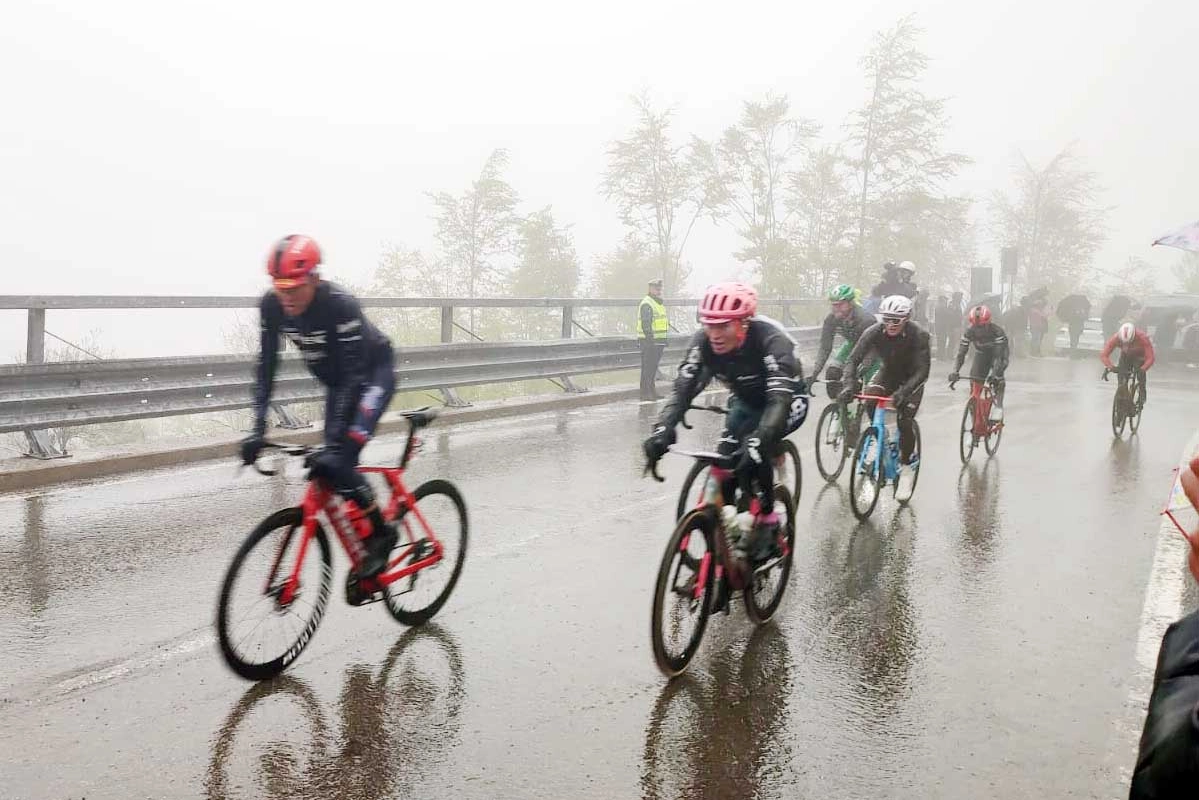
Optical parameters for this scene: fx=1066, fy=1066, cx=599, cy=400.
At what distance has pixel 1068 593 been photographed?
6.65 meters

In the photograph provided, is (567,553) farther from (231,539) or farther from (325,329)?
(325,329)

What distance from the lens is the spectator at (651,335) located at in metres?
16.9

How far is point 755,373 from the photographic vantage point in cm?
604

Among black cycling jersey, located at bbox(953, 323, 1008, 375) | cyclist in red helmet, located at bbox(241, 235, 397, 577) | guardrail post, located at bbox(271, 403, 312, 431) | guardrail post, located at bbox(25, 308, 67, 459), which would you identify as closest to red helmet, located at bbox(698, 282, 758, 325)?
cyclist in red helmet, located at bbox(241, 235, 397, 577)

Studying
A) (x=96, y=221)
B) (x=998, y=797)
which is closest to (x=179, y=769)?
(x=998, y=797)

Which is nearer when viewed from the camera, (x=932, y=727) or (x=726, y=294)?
(x=932, y=727)

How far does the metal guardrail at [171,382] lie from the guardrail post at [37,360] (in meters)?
0.28

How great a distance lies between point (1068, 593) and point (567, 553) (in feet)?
10.4

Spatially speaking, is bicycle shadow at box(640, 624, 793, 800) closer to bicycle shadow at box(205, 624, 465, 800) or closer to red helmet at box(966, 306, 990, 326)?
bicycle shadow at box(205, 624, 465, 800)

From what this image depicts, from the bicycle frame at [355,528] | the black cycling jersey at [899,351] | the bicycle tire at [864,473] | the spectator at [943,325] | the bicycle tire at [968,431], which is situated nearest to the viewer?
the bicycle frame at [355,528]

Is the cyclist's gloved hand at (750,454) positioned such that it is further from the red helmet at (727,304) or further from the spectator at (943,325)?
the spectator at (943,325)

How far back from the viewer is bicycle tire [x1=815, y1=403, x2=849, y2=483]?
10.2 m

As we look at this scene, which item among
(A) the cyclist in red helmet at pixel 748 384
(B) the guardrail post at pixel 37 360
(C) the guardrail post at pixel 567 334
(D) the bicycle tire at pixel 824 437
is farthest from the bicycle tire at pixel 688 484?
(C) the guardrail post at pixel 567 334

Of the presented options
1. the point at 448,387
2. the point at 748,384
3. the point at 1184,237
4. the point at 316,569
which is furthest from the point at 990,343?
the point at 316,569
